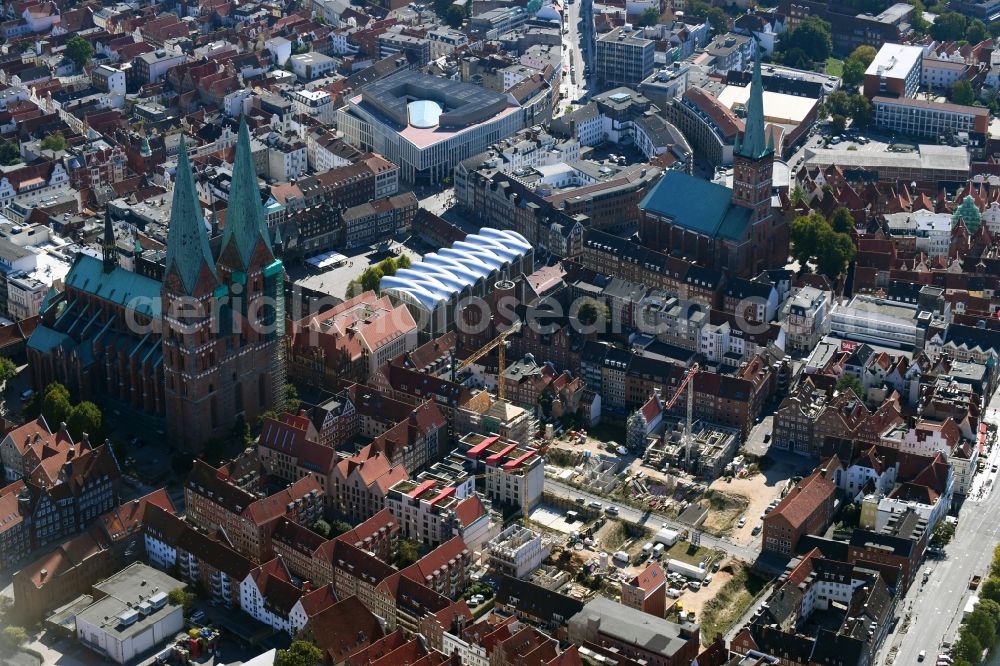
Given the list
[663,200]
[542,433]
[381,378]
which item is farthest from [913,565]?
[663,200]

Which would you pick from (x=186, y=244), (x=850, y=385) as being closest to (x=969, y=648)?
(x=850, y=385)

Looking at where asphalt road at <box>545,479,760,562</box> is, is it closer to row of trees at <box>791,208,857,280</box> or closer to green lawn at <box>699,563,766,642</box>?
green lawn at <box>699,563,766,642</box>

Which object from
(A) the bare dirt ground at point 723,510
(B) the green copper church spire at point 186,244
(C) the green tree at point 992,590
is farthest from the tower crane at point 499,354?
(C) the green tree at point 992,590

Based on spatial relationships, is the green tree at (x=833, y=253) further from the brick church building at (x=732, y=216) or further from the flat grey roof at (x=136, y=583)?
the flat grey roof at (x=136, y=583)

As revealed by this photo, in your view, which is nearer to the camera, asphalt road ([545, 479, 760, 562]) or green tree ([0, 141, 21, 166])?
asphalt road ([545, 479, 760, 562])

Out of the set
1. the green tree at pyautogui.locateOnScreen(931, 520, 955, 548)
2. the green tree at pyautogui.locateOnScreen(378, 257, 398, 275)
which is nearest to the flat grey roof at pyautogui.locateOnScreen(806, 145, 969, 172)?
the green tree at pyautogui.locateOnScreen(378, 257, 398, 275)

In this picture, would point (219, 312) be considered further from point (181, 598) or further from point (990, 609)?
point (990, 609)
